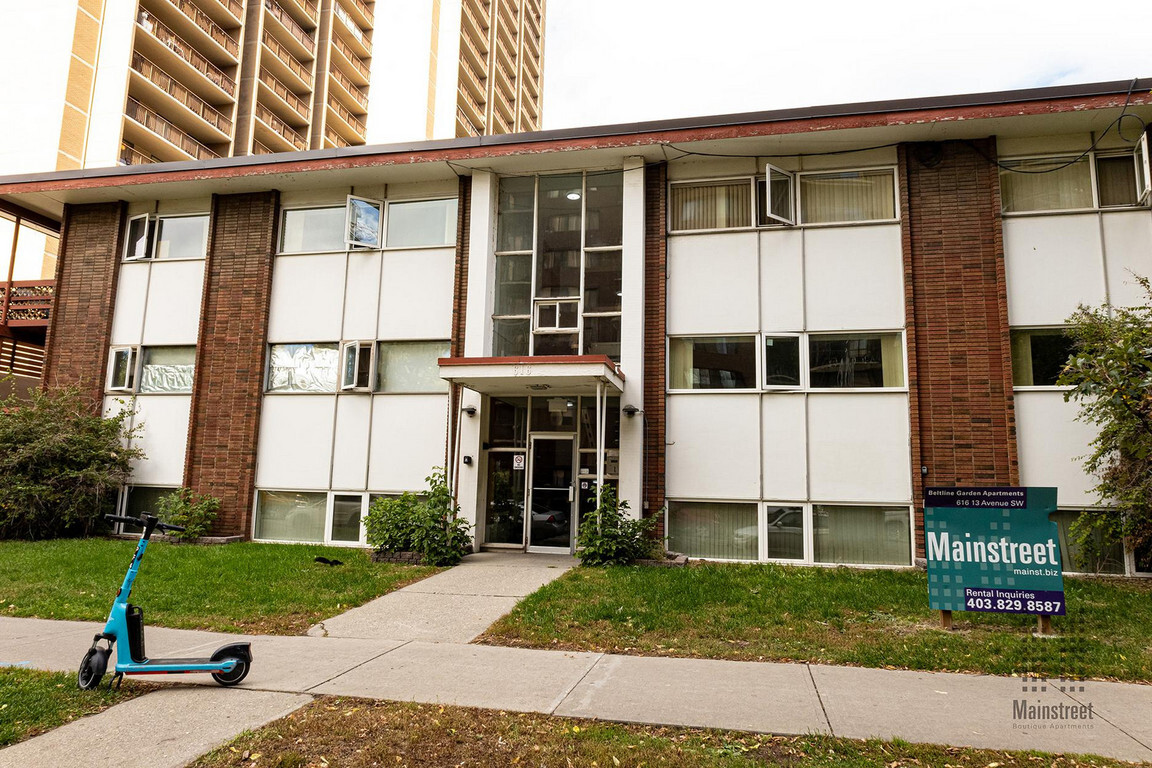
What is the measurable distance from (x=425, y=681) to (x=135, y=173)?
47.0 feet

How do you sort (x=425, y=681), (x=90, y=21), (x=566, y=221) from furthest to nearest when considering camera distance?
(x=90, y=21) < (x=566, y=221) < (x=425, y=681)

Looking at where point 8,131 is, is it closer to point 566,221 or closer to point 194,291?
point 194,291

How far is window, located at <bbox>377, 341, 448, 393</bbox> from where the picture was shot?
46.2 feet

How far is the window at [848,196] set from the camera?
498 inches

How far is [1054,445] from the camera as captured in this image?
37.0ft

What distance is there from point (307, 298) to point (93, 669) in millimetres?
10561

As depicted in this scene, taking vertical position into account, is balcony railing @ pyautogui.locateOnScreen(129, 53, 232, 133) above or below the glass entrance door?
above

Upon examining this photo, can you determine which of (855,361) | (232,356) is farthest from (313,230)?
(855,361)

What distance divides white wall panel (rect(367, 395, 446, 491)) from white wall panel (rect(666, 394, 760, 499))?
4465mm

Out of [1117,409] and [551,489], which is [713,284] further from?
[1117,409]

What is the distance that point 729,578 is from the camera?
396 inches

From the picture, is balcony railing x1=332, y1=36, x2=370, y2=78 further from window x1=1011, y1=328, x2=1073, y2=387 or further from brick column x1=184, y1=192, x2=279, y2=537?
window x1=1011, y1=328, x2=1073, y2=387

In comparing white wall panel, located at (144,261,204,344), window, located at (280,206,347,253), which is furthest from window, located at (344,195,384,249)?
white wall panel, located at (144,261,204,344)

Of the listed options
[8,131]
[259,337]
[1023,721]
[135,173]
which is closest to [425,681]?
[1023,721]
